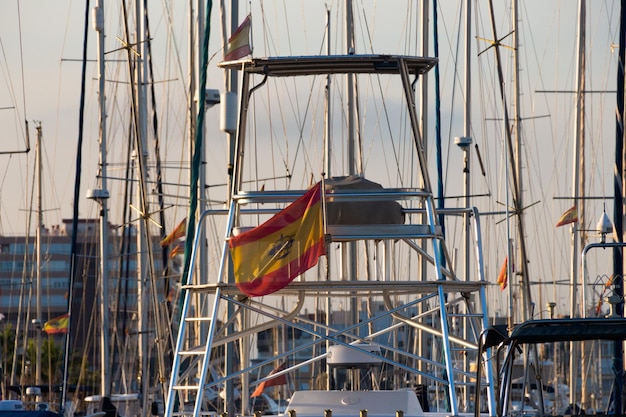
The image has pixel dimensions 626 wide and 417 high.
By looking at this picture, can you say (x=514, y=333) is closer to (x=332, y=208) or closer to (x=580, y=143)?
(x=332, y=208)

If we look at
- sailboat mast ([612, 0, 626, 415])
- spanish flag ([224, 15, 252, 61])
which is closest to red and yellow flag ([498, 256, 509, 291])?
sailboat mast ([612, 0, 626, 415])

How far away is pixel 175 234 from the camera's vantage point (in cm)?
3981

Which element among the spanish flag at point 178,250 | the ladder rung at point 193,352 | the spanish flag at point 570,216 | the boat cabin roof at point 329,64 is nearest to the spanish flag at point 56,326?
the spanish flag at point 178,250

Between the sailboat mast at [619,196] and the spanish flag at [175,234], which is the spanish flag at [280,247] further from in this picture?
the spanish flag at [175,234]

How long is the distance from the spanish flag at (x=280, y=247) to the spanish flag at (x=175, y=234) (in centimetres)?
2221

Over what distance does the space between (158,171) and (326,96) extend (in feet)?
17.7

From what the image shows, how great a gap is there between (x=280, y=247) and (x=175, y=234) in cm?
2331

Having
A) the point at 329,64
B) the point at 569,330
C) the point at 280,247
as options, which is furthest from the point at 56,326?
the point at 569,330

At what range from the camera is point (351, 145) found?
35.3m

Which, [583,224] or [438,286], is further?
[583,224]

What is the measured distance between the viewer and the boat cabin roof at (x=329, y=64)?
1741 cm

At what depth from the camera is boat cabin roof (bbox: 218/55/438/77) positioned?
57.1 feet

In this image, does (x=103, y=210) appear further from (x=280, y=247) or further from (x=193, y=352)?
(x=280, y=247)

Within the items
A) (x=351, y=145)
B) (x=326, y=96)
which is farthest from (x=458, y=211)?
(x=326, y=96)
